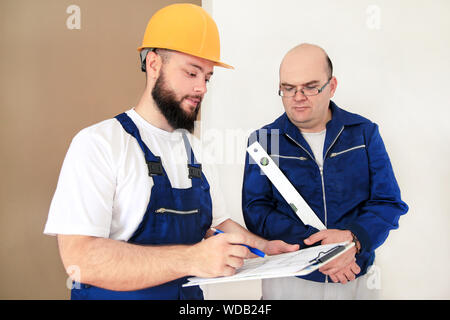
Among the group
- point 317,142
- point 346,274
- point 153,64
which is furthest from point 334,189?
point 153,64

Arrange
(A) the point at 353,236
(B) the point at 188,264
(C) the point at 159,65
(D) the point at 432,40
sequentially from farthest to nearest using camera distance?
(D) the point at 432,40 < (A) the point at 353,236 < (C) the point at 159,65 < (B) the point at 188,264

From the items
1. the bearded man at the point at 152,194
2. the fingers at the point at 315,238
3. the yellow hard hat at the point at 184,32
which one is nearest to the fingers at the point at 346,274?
the fingers at the point at 315,238

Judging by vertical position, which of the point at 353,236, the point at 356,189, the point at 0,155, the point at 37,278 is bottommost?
the point at 37,278

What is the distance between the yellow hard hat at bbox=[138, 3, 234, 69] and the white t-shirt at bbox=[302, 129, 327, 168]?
1.70ft

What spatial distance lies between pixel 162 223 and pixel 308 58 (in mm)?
899

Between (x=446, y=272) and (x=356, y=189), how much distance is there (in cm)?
58

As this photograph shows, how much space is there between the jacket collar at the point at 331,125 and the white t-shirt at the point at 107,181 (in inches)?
19.3

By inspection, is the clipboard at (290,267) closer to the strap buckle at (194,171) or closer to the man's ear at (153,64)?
the strap buckle at (194,171)

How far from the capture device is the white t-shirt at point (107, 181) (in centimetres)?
114

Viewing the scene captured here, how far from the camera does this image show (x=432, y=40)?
6.26 ft

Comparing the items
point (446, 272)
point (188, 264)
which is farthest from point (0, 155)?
point (446, 272)

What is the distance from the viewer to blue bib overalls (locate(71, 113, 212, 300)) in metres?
1.24
